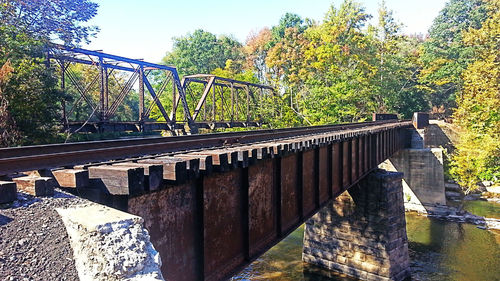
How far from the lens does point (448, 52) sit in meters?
45.8

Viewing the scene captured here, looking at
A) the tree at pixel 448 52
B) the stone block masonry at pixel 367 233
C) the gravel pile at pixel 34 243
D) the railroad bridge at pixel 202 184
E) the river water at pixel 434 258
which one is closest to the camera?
the gravel pile at pixel 34 243

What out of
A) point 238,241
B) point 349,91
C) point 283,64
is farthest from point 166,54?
point 238,241

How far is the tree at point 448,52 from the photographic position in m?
43.5

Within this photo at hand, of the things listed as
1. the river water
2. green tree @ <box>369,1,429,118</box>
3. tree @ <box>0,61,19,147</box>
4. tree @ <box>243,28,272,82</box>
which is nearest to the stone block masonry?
the river water

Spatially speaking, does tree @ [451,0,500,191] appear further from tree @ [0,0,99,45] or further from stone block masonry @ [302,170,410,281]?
tree @ [0,0,99,45]

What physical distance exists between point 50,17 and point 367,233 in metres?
20.7

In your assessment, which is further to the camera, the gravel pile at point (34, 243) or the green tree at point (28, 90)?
the green tree at point (28, 90)

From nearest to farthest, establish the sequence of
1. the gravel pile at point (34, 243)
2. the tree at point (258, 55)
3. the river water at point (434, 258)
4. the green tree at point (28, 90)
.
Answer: the gravel pile at point (34, 243) → the green tree at point (28, 90) → the river water at point (434, 258) → the tree at point (258, 55)

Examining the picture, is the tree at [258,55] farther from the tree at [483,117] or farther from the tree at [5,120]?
the tree at [5,120]

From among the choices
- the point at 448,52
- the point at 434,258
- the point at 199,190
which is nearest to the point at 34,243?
the point at 199,190

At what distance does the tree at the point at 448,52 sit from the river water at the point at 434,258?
26689mm

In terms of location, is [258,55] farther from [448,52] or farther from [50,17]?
[50,17]

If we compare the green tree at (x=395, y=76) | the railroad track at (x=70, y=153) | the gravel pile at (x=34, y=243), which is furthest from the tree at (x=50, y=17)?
the green tree at (x=395, y=76)

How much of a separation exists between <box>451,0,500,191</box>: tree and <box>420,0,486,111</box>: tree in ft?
44.7
